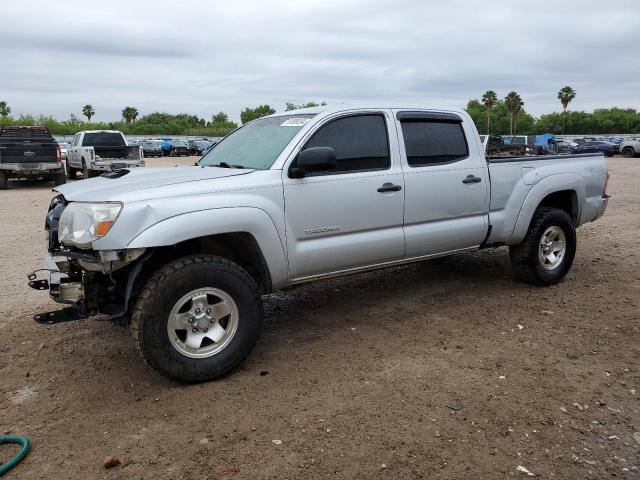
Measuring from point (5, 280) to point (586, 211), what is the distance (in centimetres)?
659

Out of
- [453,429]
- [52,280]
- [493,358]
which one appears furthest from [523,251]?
[52,280]

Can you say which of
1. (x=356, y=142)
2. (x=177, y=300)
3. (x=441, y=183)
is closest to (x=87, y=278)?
(x=177, y=300)

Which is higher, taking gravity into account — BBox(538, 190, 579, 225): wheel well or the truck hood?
the truck hood

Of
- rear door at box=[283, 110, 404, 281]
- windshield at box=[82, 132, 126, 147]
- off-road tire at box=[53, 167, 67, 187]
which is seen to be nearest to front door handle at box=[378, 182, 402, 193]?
rear door at box=[283, 110, 404, 281]

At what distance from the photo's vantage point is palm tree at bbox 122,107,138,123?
368 ft

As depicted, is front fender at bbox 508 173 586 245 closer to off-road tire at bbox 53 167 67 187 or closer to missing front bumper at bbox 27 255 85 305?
missing front bumper at bbox 27 255 85 305

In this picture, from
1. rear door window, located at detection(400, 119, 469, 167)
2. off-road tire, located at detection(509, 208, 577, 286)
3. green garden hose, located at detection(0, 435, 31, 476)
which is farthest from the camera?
off-road tire, located at detection(509, 208, 577, 286)

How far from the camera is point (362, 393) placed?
12.2ft

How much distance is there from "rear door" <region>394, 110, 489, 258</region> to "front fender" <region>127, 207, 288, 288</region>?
1.28 meters

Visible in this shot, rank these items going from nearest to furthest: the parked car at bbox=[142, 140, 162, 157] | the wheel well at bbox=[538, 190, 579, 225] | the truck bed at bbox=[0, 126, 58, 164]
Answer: the wheel well at bbox=[538, 190, 579, 225] < the truck bed at bbox=[0, 126, 58, 164] < the parked car at bbox=[142, 140, 162, 157]

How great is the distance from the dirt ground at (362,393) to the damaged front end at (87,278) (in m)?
0.53

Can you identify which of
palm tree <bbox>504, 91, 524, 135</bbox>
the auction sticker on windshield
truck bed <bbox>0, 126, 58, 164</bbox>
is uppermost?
palm tree <bbox>504, 91, 524, 135</bbox>

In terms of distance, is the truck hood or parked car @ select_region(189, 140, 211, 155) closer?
the truck hood

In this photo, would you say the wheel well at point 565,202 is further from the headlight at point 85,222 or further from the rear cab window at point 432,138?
the headlight at point 85,222
